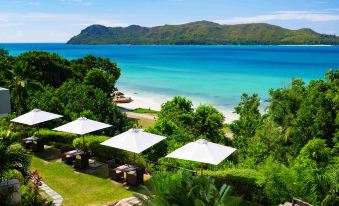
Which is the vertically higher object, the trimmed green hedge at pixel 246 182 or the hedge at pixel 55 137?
the trimmed green hedge at pixel 246 182

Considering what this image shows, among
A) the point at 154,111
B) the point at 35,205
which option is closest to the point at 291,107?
the point at 35,205

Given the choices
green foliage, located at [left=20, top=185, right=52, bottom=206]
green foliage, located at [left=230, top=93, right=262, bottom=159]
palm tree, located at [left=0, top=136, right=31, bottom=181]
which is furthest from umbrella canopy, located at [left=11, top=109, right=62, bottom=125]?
green foliage, located at [left=230, top=93, right=262, bottom=159]

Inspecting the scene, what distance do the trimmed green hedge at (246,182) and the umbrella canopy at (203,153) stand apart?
682 mm

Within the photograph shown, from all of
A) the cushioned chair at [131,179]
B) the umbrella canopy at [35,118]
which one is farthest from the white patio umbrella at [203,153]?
the umbrella canopy at [35,118]

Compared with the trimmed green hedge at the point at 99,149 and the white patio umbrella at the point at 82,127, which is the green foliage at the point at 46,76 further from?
the white patio umbrella at the point at 82,127

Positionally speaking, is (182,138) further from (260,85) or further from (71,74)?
(260,85)

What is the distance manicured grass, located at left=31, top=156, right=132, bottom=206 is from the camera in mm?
13055

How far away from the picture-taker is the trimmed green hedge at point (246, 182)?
40.4 ft

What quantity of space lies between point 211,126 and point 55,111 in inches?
464

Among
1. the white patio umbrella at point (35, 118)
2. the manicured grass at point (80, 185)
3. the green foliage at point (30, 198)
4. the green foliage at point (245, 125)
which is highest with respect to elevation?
the white patio umbrella at point (35, 118)

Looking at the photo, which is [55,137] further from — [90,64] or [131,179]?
[90,64]

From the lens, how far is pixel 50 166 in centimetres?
1661

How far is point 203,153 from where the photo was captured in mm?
12953

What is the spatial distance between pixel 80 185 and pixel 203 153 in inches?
200
